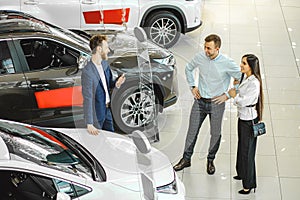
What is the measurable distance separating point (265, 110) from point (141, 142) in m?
2.44

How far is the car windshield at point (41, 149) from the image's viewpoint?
4.90m

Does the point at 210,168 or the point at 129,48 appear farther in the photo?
the point at 210,168

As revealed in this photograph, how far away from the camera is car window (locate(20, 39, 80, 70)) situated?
20.8 ft

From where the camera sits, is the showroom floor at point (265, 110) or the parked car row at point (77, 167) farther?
the showroom floor at point (265, 110)

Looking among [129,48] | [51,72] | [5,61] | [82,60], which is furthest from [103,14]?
[129,48]

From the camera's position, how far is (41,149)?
5129mm

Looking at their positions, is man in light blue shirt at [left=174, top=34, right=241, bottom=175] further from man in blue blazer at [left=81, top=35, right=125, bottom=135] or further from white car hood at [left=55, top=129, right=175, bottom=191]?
man in blue blazer at [left=81, top=35, right=125, bottom=135]

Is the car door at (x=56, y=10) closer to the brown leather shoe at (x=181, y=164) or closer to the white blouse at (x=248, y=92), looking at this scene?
the brown leather shoe at (x=181, y=164)

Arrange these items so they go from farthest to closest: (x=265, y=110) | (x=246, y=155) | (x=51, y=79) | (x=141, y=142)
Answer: (x=265, y=110), (x=51, y=79), (x=246, y=155), (x=141, y=142)

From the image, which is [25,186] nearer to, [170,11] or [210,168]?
[210,168]

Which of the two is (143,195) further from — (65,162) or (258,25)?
(258,25)

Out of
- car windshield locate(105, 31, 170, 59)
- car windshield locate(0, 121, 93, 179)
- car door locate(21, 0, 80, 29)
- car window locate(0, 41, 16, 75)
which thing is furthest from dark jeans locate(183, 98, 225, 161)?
car door locate(21, 0, 80, 29)

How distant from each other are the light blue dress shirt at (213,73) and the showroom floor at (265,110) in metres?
0.14

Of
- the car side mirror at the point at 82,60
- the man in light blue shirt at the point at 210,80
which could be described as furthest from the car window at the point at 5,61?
the man in light blue shirt at the point at 210,80
